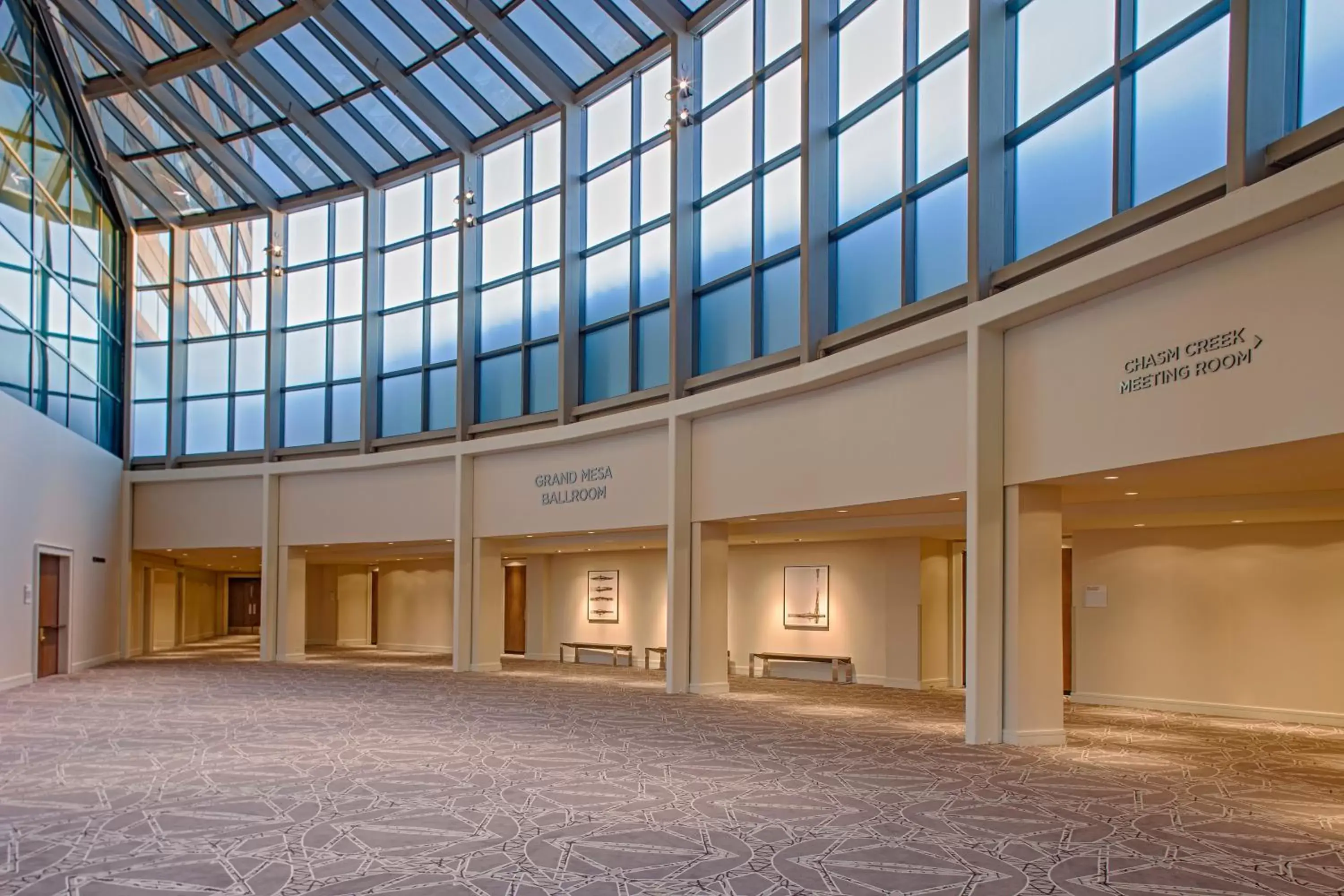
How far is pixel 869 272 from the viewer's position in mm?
13953

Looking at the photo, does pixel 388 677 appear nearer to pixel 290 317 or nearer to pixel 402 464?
pixel 402 464

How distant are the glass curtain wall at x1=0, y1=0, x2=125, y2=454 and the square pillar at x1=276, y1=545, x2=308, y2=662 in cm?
462

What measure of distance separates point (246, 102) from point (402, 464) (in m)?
7.60

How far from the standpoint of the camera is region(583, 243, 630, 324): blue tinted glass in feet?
A: 61.3

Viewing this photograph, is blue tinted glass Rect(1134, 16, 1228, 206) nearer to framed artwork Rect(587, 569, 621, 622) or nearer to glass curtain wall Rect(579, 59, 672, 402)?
glass curtain wall Rect(579, 59, 672, 402)

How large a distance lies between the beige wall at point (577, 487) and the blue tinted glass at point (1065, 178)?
24.2ft

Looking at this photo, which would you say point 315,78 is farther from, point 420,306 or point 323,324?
point 323,324

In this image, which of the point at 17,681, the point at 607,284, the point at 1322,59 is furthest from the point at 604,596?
the point at 1322,59

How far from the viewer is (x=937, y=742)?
11.2m

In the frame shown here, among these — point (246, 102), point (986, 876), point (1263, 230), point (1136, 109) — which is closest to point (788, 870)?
point (986, 876)

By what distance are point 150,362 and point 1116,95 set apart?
859 inches

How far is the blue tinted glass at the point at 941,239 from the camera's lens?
1234cm

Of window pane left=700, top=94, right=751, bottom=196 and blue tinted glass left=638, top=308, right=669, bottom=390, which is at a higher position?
window pane left=700, top=94, right=751, bottom=196

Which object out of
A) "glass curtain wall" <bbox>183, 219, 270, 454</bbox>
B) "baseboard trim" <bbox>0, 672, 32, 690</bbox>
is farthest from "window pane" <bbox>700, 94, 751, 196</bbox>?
"baseboard trim" <bbox>0, 672, 32, 690</bbox>
